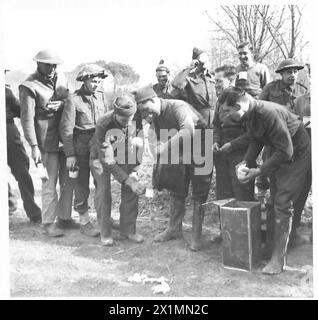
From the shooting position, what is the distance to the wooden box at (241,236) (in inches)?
169

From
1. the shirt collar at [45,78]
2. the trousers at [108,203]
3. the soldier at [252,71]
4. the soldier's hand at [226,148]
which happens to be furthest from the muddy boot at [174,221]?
the shirt collar at [45,78]

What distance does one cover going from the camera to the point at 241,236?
4320 millimetres

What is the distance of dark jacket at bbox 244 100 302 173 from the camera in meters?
4.12

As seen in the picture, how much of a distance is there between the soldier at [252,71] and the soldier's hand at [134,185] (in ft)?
4.93

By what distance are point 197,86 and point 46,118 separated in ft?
5.39

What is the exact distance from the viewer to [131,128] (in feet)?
15.6

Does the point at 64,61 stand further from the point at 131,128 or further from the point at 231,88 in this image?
the point at 231,88

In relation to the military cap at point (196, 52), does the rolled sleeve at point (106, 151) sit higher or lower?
lower

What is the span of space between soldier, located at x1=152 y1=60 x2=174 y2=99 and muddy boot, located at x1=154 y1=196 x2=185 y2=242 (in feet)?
3.67

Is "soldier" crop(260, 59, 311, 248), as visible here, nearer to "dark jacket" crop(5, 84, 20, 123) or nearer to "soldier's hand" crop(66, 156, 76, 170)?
"soldier's hand" crop(66, 156, 76, 170)

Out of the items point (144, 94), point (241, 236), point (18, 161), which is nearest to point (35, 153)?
point (18, 161)

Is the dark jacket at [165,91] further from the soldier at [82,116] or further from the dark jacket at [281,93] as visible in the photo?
the dark jacket at [281,93]
